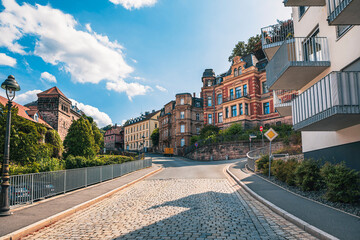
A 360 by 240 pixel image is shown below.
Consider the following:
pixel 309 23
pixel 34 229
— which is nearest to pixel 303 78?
pixel 309 23

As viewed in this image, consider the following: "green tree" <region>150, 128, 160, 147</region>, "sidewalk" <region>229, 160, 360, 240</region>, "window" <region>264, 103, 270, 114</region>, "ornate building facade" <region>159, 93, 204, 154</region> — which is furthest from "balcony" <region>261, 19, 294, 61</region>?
"green tree" <region>150, 128, 160, 147</region>

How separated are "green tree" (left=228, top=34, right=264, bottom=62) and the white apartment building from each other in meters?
33.0

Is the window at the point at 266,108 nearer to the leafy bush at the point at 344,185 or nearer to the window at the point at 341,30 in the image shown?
the window at the point at 341,30

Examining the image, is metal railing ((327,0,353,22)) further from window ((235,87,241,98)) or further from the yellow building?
the yellow building

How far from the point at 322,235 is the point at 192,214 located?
355 centimetres

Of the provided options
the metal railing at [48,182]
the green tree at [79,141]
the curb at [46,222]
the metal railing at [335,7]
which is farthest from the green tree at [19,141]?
the metal railing at [335,7]

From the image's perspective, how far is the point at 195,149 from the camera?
152 feet

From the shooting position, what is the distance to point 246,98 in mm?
44125

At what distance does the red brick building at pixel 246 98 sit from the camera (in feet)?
143

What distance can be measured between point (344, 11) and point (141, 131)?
8882 cm

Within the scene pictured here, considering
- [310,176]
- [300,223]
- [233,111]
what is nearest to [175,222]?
[300,223]

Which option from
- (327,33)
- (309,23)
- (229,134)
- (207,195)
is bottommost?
(207,195)

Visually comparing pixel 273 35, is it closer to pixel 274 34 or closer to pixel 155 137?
pixel 274 34

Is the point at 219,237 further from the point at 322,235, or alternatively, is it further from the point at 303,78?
the point at 303,78
